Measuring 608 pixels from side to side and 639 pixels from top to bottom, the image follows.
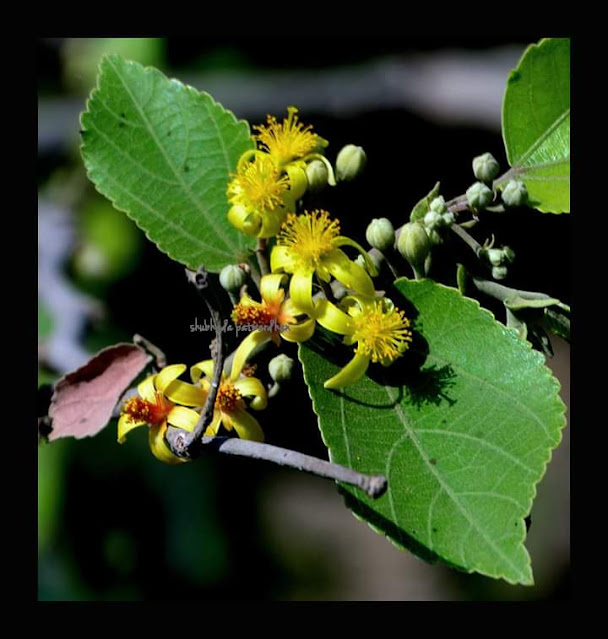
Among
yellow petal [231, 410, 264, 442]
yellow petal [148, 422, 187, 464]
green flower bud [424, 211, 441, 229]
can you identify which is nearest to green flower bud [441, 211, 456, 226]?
green flower bud [424, 211, 441, 229]

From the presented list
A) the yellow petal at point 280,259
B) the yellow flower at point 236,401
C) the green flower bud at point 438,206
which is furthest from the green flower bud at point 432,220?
the yellow flower at point 236,401

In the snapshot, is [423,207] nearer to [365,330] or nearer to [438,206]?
[438,206]

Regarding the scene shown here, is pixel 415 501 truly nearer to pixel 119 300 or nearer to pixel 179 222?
pixel 179 222

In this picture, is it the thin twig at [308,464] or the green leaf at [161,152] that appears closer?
the thin twig at [308,464]

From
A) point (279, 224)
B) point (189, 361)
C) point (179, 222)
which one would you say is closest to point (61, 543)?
point (189, 361)

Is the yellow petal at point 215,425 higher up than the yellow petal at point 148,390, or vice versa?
the yellow petal at point 215,425

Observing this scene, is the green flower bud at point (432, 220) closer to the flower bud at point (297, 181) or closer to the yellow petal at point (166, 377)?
the flower bud at point (297, 181)
